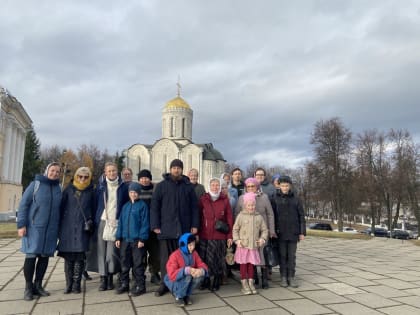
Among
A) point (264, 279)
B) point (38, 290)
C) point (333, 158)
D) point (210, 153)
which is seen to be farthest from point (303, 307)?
point (210, 153)

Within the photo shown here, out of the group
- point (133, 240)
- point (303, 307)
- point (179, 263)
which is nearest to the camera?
point (303, 307)

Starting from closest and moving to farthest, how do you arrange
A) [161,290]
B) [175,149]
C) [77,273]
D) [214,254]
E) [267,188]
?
[161,290] < [77,273] < [214,254] < [267,188] < [175,149]

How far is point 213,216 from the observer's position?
17.3ft

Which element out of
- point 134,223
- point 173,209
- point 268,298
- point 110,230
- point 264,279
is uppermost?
point 173,209

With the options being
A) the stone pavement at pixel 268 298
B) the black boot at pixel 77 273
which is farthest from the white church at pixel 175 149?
the black boot at pixel 77 273

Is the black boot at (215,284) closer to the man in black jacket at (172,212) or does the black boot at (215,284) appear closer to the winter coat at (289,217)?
the man in black jacket at (172,212)

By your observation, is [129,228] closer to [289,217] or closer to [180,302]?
[180,302]

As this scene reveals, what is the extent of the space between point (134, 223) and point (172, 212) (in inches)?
23.9

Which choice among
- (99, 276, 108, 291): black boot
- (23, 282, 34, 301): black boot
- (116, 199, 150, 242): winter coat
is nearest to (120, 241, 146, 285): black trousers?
(116, 199, 150, 242): winter coat

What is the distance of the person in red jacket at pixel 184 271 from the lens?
175 inches

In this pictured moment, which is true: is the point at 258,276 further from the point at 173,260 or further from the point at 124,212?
the point at 124,212

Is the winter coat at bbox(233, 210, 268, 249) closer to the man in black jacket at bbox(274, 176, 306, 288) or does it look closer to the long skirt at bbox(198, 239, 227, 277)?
the long skirt at bbox(198, 239, 227, 277)

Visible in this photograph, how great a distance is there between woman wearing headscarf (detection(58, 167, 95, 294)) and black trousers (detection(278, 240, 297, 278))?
3208 mm

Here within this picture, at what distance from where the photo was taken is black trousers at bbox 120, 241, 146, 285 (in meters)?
5.00
